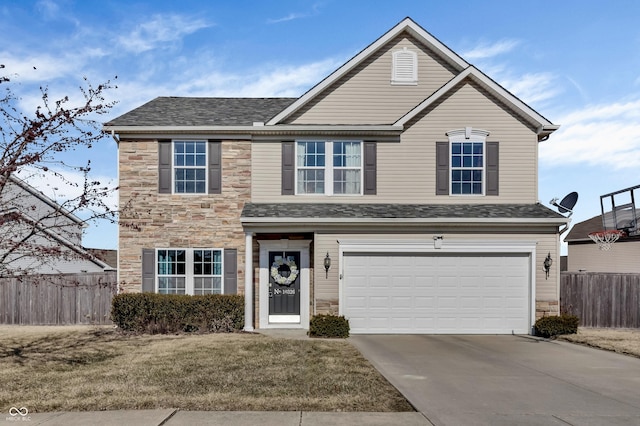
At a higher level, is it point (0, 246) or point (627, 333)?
point (0, 246)

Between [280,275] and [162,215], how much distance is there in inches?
158

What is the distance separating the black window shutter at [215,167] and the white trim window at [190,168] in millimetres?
187

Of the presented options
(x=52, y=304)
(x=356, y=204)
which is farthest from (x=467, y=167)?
(x=52, y=304)

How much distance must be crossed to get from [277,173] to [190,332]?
5274 mm

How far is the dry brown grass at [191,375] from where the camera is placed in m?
6.52

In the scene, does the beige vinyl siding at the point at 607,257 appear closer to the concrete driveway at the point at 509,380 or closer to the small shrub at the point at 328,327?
the concrete driveway at the point at 509,380

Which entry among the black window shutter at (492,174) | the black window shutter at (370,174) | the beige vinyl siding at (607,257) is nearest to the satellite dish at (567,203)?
the black window shutter at (492,174)

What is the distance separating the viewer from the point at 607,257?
1013 inches

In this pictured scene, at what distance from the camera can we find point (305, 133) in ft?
48.0

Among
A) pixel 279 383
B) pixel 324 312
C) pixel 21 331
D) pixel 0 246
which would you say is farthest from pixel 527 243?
pixel 21 331

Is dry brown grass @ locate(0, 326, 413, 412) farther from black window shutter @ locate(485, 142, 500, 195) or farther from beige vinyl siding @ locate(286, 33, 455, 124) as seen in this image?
beige vinyl siding @ locate(286, 33, 455, 124)

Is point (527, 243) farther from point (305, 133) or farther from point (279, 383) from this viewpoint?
point (279, 383)

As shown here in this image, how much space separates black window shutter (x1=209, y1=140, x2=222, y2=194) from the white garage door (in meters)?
4.49

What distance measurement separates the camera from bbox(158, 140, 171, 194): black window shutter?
14.5m
